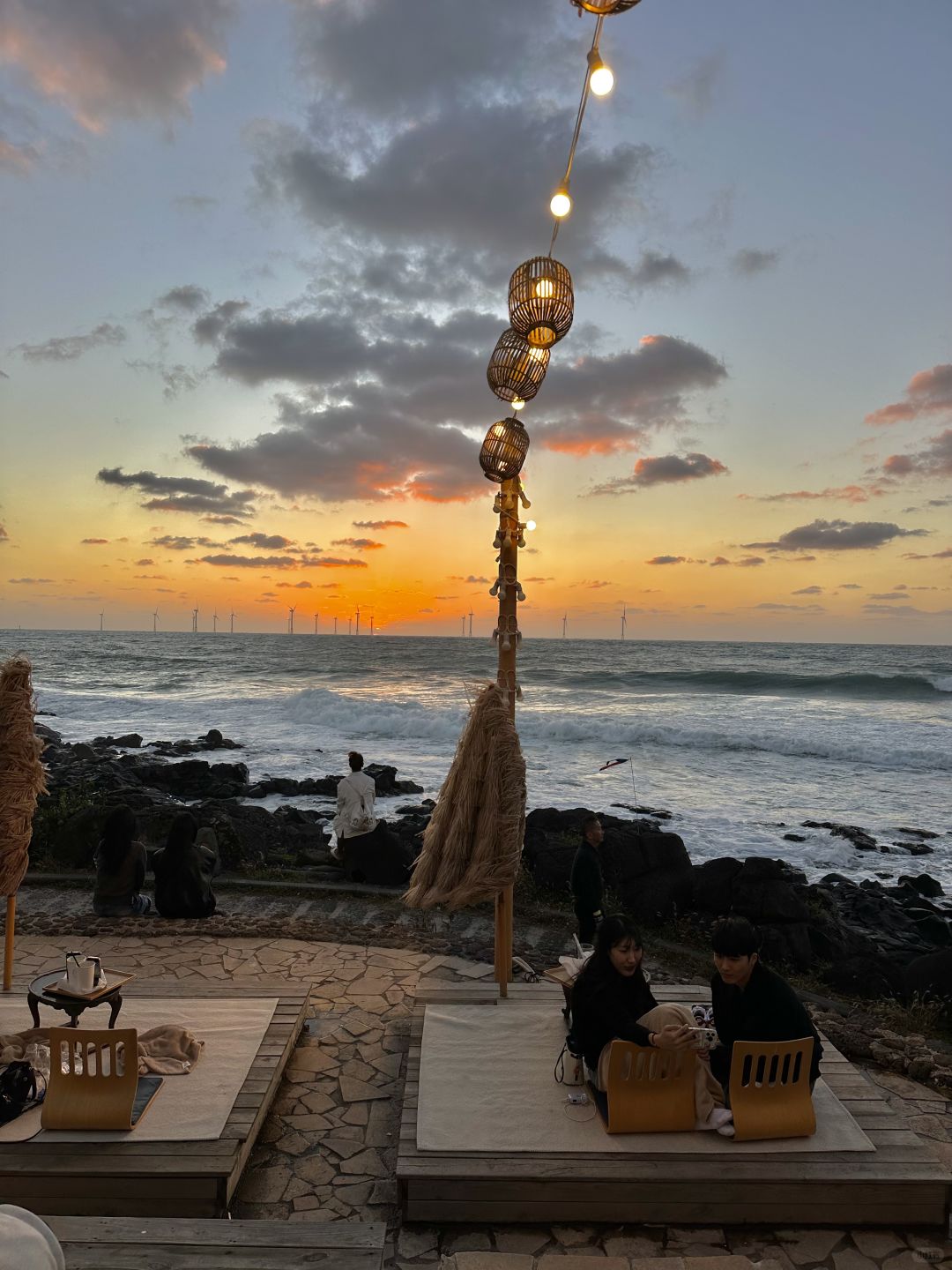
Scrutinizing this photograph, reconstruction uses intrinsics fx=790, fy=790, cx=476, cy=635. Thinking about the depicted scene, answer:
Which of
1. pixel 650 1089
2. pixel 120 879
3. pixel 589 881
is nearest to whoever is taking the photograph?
pixel 650 1089

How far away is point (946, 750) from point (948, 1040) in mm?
25138

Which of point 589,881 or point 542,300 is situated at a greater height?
point 542,300

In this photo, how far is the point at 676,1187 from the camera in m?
4.14

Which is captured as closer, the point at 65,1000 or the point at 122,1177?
the point at 122,1177

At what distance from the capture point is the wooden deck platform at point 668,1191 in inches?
162

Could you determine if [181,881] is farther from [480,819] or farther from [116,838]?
[480,819]

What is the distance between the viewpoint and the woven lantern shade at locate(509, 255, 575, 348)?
547 cm

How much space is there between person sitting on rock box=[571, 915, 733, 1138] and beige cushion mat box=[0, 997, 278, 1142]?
7.11 ft

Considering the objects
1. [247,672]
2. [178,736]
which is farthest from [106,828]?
[247,672]

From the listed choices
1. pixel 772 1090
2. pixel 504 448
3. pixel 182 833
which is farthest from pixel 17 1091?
pixel 504 448

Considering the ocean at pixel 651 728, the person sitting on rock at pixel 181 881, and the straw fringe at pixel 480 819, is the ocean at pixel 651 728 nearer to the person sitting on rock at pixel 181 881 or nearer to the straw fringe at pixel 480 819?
the straw fringe at pixel 480 819

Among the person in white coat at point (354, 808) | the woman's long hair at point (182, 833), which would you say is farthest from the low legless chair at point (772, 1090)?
the person in white coat at point (354, 808)

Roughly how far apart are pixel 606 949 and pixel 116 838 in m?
5.54

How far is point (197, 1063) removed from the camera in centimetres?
512
